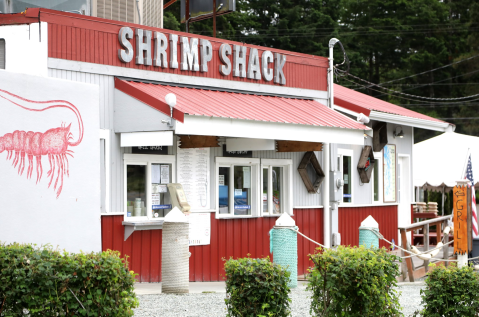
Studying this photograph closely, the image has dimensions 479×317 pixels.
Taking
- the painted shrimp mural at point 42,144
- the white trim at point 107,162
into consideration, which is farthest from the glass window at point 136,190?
the painted shrimp mural at point 42,144

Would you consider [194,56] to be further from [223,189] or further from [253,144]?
[223,189]

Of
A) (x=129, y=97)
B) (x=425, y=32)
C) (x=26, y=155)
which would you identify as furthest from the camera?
(x=425, y=32)

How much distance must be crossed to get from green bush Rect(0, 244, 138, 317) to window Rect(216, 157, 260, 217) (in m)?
6.86

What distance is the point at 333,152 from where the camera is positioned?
48.0 ft

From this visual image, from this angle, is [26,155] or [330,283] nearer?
[330,283]

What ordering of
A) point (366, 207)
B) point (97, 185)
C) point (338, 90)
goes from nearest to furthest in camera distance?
point (97, 185) < point (366, 207) < point (338, 90)

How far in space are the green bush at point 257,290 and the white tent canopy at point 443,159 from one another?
13027 mm

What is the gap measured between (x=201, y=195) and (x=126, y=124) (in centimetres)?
205

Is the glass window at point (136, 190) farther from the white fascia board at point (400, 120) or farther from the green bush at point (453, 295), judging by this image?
the white fascia board at point (400, 120)

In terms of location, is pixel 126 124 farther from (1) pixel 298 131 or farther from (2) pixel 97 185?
(1) pixel 298 131

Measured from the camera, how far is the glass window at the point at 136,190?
10.9 meters

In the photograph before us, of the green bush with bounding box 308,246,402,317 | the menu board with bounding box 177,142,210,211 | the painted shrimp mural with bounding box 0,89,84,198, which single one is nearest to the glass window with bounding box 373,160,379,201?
the menu board with bounding box 177,142,210,211

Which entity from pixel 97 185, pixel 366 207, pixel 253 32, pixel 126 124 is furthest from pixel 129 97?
pixel 253 32

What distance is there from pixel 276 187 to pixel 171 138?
13.5ft
